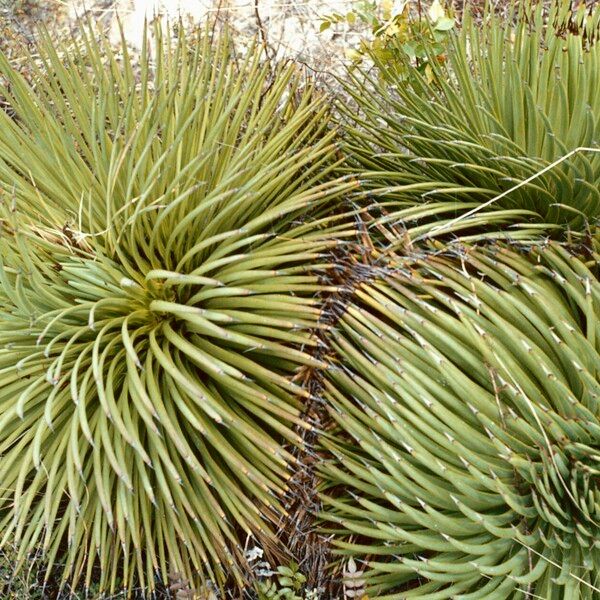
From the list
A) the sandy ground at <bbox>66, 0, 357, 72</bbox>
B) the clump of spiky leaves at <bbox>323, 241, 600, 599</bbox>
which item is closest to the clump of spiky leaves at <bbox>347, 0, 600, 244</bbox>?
the clump of spiky leaves at <bbox>323, 241, 600, 599</bbox>

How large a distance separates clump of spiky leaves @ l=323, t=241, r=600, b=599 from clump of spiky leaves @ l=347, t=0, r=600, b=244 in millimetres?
221

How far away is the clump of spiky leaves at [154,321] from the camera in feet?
6.14

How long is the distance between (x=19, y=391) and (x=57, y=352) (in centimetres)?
17

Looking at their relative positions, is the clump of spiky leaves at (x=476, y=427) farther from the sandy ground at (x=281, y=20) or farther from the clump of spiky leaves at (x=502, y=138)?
the sandy ground at (x=281, y=20)

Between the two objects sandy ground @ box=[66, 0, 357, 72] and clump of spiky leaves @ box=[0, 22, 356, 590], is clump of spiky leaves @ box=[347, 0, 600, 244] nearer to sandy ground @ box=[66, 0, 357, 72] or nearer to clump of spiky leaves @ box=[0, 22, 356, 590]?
clump of spiky leaves @ box=[0, 22, 356, 590]

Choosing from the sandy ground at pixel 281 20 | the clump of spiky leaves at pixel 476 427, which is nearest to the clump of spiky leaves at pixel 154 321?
the clump of spiky leaves at pixel 476 427

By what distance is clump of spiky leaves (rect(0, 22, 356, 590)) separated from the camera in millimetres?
1871

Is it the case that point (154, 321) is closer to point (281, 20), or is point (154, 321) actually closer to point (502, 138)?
point (502, 138)

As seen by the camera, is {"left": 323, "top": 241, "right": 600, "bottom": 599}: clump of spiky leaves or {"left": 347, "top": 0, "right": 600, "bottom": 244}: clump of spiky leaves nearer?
{"left": 323, "top": 241, "right": 600, "bottom": 599}: clump of spiky leaves

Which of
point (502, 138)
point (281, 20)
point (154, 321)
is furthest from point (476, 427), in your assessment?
point (281, 20)

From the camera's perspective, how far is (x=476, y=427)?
1846mm

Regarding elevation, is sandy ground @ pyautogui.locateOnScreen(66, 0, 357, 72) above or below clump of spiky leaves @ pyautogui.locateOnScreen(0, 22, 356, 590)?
above

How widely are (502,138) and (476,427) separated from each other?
844 mm

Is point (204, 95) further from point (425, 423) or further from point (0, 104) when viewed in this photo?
point (0, 104)
